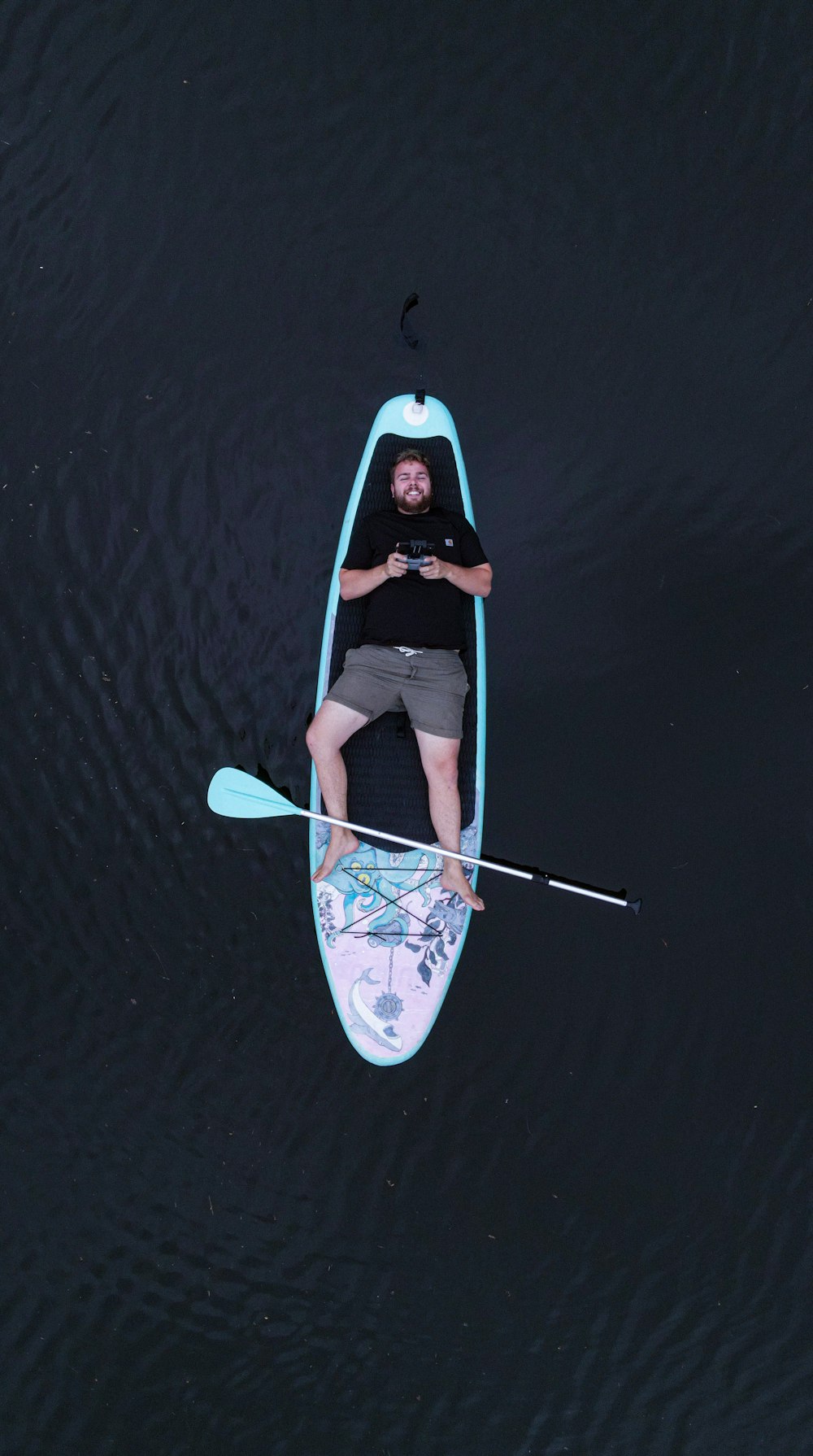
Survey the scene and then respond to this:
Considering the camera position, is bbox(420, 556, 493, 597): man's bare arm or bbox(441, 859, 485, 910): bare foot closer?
bbox(420, 556, 493, 597): man's bare arm

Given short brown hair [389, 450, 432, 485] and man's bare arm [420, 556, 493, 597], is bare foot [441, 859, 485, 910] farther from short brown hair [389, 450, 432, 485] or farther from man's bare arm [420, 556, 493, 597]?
short brown hair [389, 450, 432, 485]

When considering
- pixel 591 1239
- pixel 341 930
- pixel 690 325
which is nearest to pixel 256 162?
pixel 690 325

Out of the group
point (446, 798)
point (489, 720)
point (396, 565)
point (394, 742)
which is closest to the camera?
point (396, 565)

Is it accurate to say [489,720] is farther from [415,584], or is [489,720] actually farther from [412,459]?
[412,459]

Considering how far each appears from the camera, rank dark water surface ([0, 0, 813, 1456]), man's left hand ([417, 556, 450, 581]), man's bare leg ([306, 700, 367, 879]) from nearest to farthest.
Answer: man's left hand ([417, 556, 450, 581]) → man's bare leg ([306, 700, 367, 879]) → dark water surface ([0, 0, 813, 1456])

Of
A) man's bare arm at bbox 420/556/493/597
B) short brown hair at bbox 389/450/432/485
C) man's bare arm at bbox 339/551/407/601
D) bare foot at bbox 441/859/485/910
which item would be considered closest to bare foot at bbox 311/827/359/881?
bare foot at bbox 441/859/485/910

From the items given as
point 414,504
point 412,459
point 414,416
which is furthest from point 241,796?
point 414,416

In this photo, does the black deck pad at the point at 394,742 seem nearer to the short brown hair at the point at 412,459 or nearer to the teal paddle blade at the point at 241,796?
the short brown hair at the point at 412,459
